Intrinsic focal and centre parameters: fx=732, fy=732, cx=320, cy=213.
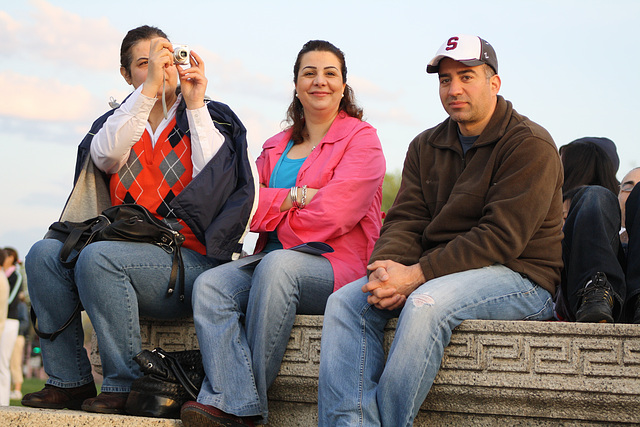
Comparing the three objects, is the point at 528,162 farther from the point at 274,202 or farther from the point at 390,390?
the point at 274,202

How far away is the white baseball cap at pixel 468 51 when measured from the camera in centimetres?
337

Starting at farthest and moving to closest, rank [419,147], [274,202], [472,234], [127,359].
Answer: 1. [274,202]
2. [419,147]
3. [127,359]
4. [472,234]

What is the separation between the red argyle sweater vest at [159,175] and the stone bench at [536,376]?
4.45 ft

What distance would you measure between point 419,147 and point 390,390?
4.40ft

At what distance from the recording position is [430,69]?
3543mm

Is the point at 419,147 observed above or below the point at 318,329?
above

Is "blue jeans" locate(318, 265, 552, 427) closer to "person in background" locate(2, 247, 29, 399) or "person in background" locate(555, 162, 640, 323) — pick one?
"person in background" locate(555, 162, 640, 323)

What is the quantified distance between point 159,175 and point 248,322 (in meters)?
0.99

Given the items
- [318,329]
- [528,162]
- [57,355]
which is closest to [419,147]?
[528,162]

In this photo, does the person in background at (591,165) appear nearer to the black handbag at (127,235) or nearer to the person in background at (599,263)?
the person in background at (599,263)

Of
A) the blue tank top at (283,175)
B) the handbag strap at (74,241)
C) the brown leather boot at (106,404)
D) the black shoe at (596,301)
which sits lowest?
the brown leather boot at (106,404)

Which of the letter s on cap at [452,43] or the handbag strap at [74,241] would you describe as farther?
the handbag strap at [74,241]

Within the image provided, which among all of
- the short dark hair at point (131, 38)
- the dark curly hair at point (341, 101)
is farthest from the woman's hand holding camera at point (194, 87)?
the dark curly hair at point (341, 101)

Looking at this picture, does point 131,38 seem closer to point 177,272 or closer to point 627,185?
point 177,272
